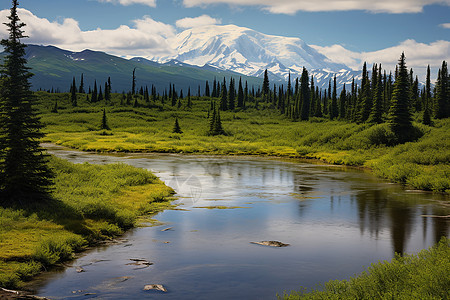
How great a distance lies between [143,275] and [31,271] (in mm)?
3860

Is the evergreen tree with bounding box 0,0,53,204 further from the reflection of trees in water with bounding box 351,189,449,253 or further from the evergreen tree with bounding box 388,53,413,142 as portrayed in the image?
the evergreen tree with bounding box 388,53,413,142

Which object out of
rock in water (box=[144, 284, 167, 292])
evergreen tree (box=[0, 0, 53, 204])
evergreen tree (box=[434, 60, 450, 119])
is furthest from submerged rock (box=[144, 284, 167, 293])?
evergreen tree (box=[434, 60, 450, 119])

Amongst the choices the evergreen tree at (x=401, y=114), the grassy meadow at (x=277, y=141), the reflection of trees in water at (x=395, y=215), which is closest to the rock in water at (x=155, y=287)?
the reflection of trees in water at (x=395, y=215)

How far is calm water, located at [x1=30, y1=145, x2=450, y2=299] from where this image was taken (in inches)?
589

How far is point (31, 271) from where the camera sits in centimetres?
1536

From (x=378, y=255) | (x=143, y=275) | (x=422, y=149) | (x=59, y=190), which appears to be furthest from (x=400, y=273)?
(x=422, y=149)

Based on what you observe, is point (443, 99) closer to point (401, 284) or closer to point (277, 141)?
point (277, 141)

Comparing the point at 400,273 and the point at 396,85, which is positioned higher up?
the point at 396,85

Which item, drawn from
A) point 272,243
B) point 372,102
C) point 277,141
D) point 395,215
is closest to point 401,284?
point 272,243

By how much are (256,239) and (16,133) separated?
1263cm

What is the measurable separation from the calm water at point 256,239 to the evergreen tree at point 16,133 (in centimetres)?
561

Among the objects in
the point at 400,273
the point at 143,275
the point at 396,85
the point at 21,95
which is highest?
the point at 396,85

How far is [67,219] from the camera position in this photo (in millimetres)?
20828

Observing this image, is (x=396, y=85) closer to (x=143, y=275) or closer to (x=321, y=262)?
(x=321, y=262)
